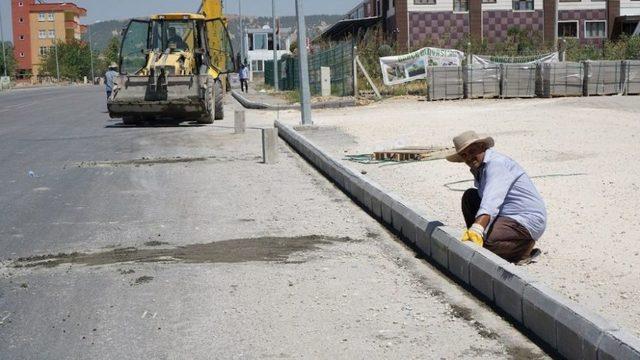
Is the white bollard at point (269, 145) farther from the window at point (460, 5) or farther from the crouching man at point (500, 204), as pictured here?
the window at point (460, 5)

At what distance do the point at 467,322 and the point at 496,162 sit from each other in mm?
1450

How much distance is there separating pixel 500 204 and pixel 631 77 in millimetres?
25932

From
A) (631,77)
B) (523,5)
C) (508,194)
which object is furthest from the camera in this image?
(523,5)

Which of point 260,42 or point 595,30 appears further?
point 260,42

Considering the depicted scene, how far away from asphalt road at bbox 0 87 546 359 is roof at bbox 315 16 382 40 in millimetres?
45724

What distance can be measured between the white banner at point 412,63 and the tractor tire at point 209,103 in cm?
1005

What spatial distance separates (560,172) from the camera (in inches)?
454

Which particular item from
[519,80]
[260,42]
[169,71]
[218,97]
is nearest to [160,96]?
[169,71]

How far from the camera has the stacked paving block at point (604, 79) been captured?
98.9 feet

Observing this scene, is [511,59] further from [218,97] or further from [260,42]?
[260,42]

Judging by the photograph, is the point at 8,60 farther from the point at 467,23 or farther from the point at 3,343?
the point at 3,343

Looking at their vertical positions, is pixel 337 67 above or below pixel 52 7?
below

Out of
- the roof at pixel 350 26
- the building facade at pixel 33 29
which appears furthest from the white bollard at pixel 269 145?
the building facade at pixel 33 29

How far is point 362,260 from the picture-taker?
25.4 ft
